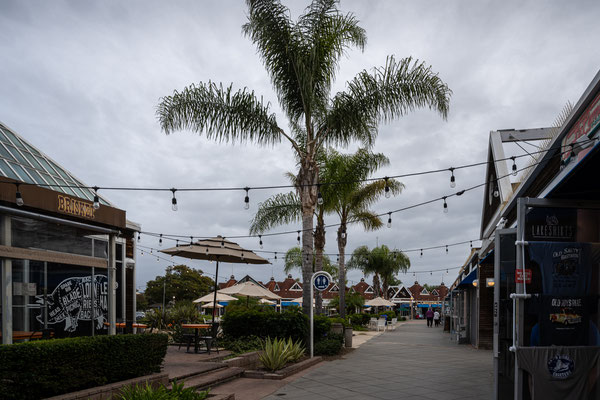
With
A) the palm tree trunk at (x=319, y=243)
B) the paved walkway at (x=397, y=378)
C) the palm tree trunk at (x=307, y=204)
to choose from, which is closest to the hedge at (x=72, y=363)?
the paved walkway at (x=397, y=378)

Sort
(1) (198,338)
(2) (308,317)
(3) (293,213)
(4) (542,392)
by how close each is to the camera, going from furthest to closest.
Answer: (3) (293,213) → (2) (308,317) → (1) (198,338) → (4) (542,392)

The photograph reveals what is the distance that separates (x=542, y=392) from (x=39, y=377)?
6.13 m

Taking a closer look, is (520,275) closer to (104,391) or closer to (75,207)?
(104,391)

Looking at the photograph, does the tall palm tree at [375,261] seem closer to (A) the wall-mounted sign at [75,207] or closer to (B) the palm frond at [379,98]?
(B) the palm frond at [379,98]

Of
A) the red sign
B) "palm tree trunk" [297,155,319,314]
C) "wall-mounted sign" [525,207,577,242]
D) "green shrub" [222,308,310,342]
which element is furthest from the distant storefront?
"wall-mounted sign" [525,207,577,242]

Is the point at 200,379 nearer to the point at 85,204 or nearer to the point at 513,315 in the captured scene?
the point at 85,204

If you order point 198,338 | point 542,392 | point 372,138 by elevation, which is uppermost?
point 372,138

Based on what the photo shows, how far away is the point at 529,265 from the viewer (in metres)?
6.54

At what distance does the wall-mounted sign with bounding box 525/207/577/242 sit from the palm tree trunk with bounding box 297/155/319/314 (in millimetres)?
8619

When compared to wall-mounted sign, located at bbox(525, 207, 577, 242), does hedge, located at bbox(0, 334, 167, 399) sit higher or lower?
lower

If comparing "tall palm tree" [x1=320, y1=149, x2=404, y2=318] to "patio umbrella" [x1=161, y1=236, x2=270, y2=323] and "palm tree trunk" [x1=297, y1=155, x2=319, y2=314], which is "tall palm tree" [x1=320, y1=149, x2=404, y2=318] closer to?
"palm tree trunk" [x1=297, y1=155, x2=319, y2=314]

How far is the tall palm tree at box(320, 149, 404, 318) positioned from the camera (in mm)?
21325

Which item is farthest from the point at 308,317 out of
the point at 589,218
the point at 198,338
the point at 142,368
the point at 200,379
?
the point at 589,218

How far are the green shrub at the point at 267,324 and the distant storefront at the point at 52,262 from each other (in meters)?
3.96
